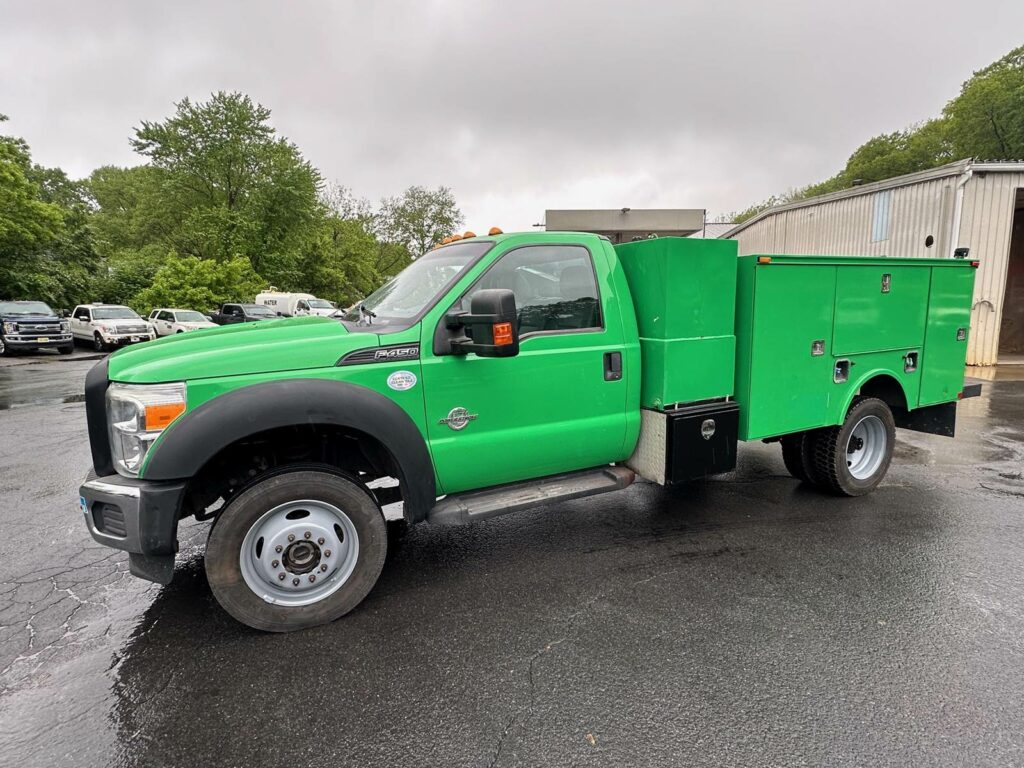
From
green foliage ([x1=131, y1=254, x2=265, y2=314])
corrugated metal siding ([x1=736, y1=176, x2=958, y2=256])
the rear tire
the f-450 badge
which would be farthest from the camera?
green foliage ([x1=131, y1=254, x2=265, y2=314])

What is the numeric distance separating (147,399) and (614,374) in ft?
8.85

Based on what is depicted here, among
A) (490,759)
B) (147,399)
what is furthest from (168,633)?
(490,759)

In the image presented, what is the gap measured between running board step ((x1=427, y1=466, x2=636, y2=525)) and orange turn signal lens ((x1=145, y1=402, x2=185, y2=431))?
1446 mm

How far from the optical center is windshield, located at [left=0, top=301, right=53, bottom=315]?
1966 cm

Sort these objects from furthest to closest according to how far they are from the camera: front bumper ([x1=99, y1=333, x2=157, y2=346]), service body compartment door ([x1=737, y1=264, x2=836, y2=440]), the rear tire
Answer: front bumper ([x1=99, y1=333, x2=157, y2=346]) < the rear tire < service body compartment door ([x1=737, y1=264, x2=836, y2=440])

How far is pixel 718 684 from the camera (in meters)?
2.66

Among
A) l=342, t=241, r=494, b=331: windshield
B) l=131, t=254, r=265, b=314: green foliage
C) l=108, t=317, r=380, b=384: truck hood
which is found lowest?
l=108, t=317, r=380, b=384: truck hood

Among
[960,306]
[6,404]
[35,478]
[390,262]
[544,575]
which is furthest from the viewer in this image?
[390,262]

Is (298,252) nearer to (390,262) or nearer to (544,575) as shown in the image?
(390,262)

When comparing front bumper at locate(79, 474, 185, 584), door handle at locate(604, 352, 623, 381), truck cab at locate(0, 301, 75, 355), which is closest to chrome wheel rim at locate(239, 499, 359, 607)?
front bumper at locate(79, 474, 185, 584)

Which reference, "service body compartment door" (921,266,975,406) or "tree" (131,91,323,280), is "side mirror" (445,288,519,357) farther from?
"tree" (131,91,323,280)

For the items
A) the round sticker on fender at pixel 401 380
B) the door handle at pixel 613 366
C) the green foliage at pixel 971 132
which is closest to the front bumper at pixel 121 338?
the round sticker on fender at pixel 401 380

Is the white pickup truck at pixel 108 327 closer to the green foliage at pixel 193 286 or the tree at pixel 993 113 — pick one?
the green foliage at pixel 193 286

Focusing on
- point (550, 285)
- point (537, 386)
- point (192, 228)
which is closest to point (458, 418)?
point (537, 386)
